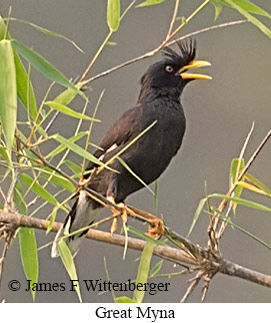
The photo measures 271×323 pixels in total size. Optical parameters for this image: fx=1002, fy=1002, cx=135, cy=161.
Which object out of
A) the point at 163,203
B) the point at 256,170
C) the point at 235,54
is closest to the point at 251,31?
the point at 235,54

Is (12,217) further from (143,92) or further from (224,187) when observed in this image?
(224,187)

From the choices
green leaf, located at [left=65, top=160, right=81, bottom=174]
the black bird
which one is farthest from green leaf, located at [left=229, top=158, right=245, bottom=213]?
the black bird

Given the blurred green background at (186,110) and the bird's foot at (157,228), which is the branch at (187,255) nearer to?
the bird's foot at (157,228)

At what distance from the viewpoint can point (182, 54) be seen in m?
3.64

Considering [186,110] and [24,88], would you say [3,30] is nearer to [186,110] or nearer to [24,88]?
[24,88]

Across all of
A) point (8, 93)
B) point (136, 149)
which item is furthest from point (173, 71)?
point (8, 93)

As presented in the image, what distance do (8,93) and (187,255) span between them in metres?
0.68

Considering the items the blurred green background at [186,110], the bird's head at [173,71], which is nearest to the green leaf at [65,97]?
the bird's head at [173,71]

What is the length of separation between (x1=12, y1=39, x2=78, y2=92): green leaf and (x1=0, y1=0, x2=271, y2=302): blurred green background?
3.18 meters

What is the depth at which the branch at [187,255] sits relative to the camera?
8.30ft

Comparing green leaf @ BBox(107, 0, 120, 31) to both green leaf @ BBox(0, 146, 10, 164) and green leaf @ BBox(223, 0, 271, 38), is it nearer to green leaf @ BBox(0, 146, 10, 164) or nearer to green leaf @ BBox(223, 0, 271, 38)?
green leaf @ BBox(223, 0, 271, 38)

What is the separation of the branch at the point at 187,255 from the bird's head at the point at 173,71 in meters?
1.03

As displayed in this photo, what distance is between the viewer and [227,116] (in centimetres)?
796

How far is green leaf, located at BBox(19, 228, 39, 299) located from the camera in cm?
279
